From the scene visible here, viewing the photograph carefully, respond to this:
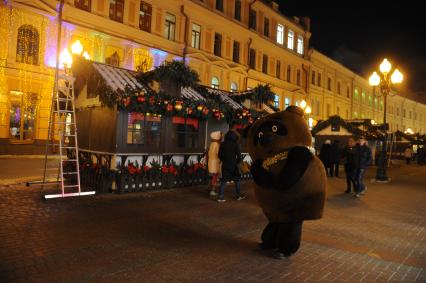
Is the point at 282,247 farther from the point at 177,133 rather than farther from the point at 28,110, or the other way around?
the point at 28,110

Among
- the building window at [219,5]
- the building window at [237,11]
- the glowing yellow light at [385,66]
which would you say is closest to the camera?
the glowing yellow light at [385,66]

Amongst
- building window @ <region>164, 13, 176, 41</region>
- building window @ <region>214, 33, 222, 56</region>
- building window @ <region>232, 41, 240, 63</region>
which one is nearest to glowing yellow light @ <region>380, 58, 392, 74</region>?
building window @ <region>164, 13, 176, 41</region>

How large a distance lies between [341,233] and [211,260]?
9.97 ft

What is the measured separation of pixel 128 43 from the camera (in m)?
23.2

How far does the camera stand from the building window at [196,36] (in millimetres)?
27578

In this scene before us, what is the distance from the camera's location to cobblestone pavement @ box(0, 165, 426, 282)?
4555 mm

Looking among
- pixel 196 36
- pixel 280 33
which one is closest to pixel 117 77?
pixel 196 36

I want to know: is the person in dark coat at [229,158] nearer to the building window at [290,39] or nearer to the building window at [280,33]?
the building window at [280,33]

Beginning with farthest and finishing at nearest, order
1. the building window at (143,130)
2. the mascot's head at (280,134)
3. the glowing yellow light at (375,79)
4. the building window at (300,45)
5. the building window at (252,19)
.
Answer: the building window at (300,45), the building window at (252,19), the glowing yellow light at (375,79), the building window at (143,130), the mascot's head at (280,134)

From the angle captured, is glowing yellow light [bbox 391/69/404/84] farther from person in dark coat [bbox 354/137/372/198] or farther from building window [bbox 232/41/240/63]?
building window [bbox 232/41/240/63]

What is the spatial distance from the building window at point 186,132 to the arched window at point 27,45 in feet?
40.5

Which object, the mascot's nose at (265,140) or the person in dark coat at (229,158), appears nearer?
the mascot's nose at (265,140)

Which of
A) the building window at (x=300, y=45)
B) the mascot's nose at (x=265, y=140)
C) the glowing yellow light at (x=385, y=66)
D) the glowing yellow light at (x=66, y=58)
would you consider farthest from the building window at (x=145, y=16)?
the mascot's nose at (x=265, y=140)

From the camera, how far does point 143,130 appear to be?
10.5 metres
